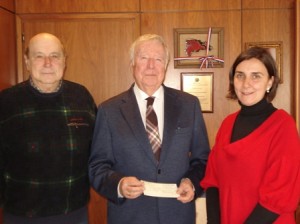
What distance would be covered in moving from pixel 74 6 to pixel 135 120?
1.99 m

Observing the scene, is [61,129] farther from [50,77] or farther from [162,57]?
[162,57]

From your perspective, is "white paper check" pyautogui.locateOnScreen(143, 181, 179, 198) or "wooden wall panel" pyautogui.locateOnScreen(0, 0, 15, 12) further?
"wooden wall panel" pyautogui.locateOnScreen(0, 0, 15, 12)

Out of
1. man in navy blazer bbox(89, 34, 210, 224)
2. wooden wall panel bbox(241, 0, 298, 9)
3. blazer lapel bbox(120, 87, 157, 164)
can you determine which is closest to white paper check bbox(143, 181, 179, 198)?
man in navy blazer bbox(89, 34, 210, 224)

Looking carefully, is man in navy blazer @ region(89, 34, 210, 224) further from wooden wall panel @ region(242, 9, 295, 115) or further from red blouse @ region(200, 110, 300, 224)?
wooden wall panel @ region(242, 9, 295, 115)

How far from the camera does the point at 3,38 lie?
327 centimetres

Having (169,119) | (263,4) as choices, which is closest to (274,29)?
(263,4)

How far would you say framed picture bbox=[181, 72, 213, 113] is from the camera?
3.49 metres

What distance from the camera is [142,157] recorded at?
1.97 metres

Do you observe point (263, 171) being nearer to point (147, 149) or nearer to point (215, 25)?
point (147, 149)

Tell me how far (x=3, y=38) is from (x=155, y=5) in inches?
62.1

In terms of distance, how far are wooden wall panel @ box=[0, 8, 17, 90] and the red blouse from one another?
2.42 metres

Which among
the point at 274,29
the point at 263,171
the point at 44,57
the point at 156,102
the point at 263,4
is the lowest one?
the point at 263,171

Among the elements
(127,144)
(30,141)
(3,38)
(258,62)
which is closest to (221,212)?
(127,144)

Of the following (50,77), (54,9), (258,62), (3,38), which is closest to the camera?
(258,62)
